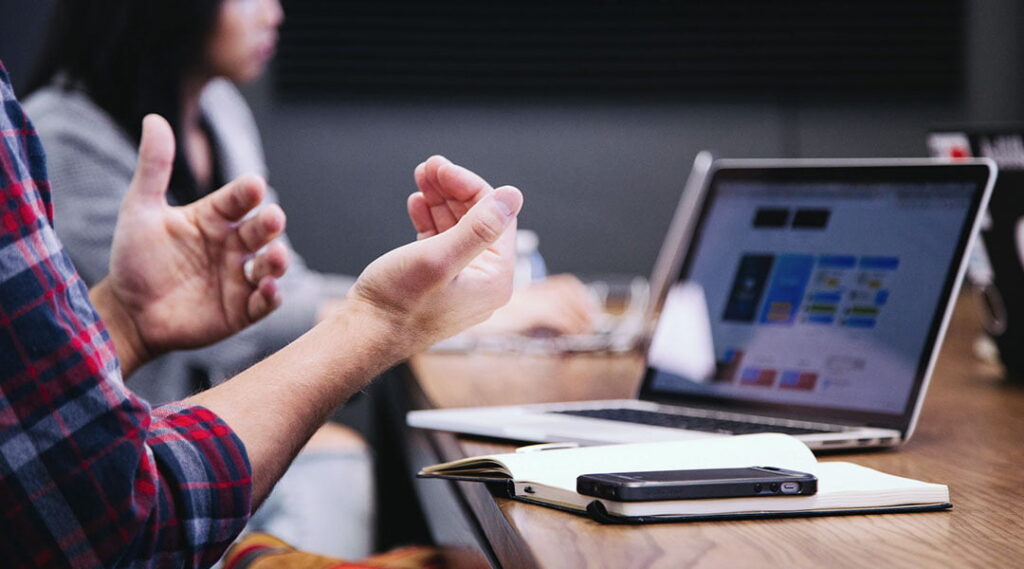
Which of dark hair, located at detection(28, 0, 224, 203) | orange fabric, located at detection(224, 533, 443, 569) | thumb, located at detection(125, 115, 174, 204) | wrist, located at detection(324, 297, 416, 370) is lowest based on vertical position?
orange fabric, located at detection(224, 533, 443, 569)

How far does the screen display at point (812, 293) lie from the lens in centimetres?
117

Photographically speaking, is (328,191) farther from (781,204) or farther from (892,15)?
(781,204)

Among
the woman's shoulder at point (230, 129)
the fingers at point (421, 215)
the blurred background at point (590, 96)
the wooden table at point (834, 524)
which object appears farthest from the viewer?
the blurred background at point (590, 96)

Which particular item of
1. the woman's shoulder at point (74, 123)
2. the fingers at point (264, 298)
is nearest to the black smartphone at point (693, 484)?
the fingers at point (264, 298)

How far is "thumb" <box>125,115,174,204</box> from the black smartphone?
0.77 m

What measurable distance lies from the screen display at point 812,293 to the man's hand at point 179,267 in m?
0.50

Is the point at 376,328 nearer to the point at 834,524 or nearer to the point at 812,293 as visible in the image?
the point at 834,524

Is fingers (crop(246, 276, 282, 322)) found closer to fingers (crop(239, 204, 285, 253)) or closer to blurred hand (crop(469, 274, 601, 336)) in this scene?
fingers (crop(239, 204, 285, 253))

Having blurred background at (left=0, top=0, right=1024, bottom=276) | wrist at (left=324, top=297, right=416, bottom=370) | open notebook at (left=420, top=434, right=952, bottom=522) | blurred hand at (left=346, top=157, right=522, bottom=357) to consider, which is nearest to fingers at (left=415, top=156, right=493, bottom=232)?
blurred hand at (left=346, top=157, right=522, bottom=357)

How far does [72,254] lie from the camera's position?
6.74 ft

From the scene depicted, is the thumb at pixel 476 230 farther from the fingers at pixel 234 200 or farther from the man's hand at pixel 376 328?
the fingers at pixel 234 200

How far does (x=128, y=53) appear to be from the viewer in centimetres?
220

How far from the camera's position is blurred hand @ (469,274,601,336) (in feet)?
6.91

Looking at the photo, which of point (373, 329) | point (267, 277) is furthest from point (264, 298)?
point (373, 329)
